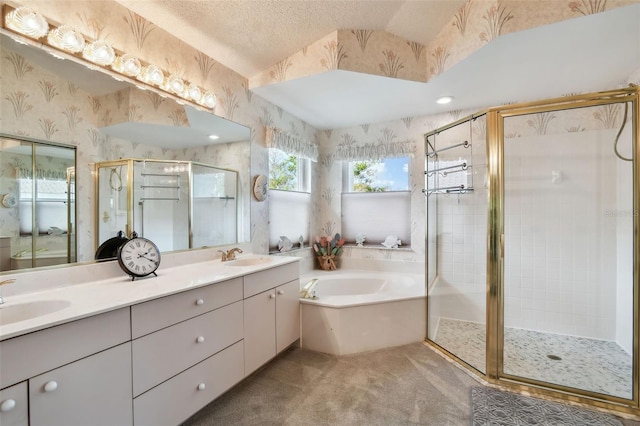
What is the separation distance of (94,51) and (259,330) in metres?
1.94

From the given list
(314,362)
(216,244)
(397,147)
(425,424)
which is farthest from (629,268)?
(216,244)

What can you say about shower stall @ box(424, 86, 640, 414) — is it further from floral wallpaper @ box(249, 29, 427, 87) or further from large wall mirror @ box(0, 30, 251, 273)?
large wall mirror @ box(0, 30, 251, 273)

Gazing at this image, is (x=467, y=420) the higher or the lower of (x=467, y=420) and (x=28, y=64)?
the lower

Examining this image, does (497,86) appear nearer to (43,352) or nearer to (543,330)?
(543,330)

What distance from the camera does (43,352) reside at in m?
0.93

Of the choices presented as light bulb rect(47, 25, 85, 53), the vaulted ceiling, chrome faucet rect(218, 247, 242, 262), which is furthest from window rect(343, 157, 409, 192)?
light bulb rect(47, 25, 85, 53)

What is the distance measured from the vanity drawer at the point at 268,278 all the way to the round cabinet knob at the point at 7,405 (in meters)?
1.06

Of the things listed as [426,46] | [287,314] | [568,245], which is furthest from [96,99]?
[568,245]

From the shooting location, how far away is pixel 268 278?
6.62ft

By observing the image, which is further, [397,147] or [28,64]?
[397,147]

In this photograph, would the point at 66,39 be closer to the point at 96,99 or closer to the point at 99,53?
the point at 99,53

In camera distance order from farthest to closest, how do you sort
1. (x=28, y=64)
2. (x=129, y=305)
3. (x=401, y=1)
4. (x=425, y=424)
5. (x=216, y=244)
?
(x=216, y=244) → (x=401, y=1) → (x=425, y=424) → (x=28, y=64) → (x=129, y=305)

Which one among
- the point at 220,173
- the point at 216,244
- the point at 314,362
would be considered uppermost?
the point at 220,173

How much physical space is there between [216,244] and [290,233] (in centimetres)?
110
